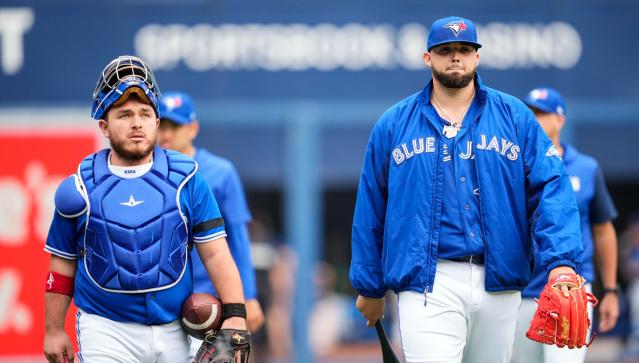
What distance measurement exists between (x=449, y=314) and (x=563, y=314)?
0.55 meters

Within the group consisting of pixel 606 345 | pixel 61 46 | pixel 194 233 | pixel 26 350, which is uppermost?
pixel 61 46

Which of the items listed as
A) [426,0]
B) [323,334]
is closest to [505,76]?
[426,0]

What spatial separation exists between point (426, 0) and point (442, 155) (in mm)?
9463

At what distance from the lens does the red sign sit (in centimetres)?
1010

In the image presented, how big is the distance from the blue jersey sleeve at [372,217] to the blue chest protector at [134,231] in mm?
897

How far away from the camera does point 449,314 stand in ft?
18.4

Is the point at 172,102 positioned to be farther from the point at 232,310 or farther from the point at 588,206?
the point at 588,206

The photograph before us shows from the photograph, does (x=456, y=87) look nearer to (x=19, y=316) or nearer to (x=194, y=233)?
(x=194, y=233)

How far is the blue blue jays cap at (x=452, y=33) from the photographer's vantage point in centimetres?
568

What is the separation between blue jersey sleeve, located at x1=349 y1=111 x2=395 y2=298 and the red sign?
464cm

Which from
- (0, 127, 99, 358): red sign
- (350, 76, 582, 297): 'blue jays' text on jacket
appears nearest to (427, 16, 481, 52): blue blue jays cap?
(350, 76, 582, 297): 'blue jays' text on jacket

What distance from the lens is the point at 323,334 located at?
18.0 m

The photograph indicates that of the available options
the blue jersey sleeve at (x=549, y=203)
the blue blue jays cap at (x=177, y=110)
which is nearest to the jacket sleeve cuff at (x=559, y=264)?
the blue jersey sleeve at (x=549, y=203)

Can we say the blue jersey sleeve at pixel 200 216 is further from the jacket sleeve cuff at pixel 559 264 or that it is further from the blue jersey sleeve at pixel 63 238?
the jacket sleeve cuff at pixel 559 264
